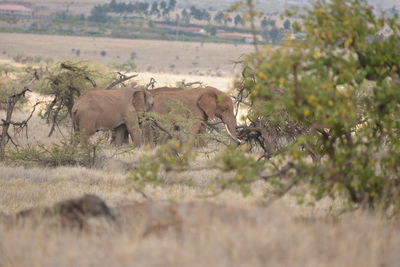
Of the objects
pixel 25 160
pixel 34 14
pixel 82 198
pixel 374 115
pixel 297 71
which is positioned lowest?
pixel 34 14

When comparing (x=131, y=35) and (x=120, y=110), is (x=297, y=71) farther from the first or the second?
(x=131, y=35)

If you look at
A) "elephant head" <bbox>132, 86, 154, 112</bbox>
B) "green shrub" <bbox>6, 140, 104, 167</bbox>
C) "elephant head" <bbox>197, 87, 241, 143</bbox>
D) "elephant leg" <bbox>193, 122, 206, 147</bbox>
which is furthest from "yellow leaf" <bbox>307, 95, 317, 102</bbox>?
"elephant head" <bbox>197, 87, 241, 143</bbox>

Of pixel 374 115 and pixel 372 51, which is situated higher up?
pixel 372 51

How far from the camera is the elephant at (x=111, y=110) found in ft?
59.1

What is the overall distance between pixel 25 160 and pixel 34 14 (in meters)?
156

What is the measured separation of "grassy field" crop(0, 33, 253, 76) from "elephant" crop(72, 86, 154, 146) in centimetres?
7519

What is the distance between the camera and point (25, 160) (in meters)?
15.2

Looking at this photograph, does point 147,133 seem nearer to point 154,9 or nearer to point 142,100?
point 142,100

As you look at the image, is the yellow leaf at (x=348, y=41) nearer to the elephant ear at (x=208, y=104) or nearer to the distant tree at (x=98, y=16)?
the elephant ear at (x=208, y=104)

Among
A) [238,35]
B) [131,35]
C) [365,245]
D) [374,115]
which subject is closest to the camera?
[365,245]

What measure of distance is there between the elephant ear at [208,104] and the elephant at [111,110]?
4.58 ft

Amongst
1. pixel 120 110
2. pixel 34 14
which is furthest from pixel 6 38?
pixel 120 110

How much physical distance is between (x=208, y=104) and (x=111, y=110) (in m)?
2.55

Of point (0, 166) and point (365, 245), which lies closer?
point (365, 245)
